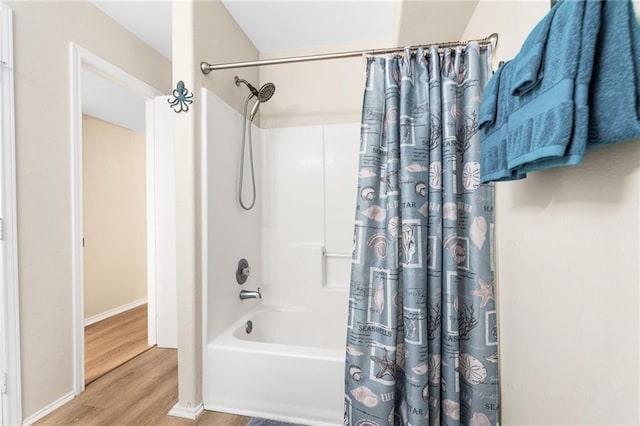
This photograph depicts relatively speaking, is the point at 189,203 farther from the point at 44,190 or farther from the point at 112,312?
the point at 112,312

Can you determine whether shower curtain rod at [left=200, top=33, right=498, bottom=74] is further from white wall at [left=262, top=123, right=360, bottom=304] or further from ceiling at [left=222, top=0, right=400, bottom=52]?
white wall at [left=262, top=123, right=360, bottom=304]

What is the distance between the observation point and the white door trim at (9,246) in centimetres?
142

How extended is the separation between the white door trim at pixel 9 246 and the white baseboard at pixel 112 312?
183cm

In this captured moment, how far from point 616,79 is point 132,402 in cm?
241

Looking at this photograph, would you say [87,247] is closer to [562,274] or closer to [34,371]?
[34,371]

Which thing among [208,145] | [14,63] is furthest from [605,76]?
[14,63]

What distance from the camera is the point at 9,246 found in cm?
144

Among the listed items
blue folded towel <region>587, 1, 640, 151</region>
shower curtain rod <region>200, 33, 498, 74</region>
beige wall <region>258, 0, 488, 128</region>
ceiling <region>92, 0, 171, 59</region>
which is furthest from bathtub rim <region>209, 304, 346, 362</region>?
ceiling <region>92, 0, 171, 59</region>

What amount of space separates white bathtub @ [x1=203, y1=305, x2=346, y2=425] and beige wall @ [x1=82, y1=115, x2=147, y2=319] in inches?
95.0

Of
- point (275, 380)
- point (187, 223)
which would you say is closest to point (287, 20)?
point (187, 223)

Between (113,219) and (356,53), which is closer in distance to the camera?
(356,53)

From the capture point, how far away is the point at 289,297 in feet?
7.64

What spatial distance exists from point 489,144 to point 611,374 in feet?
2.22

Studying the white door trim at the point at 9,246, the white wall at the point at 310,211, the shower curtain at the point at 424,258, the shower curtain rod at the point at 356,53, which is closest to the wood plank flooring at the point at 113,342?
the white door trim at the point at 9,246
